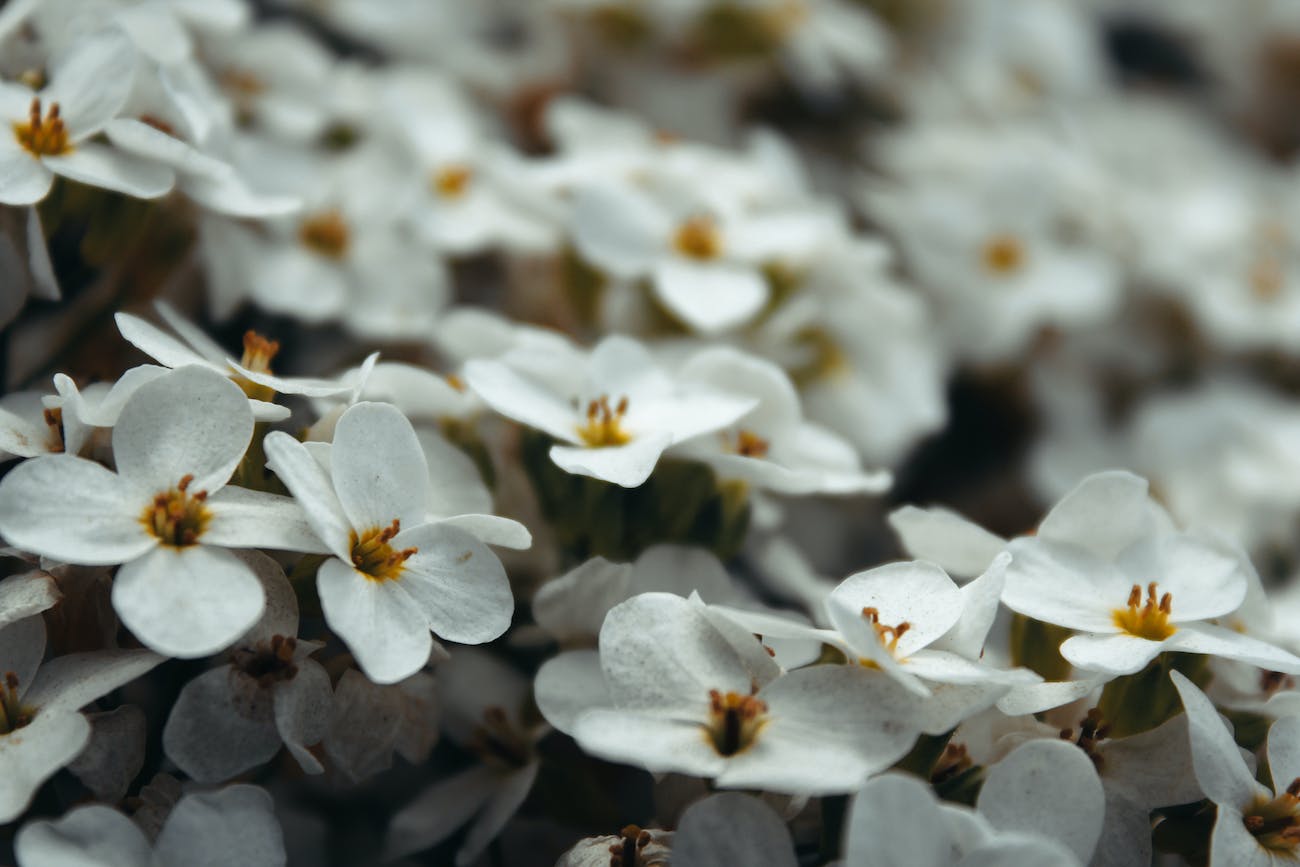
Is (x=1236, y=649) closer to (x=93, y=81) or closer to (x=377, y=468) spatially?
(x=377, y=468)

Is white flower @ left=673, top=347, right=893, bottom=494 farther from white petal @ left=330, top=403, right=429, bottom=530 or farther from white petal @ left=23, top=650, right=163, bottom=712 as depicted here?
white petal @ left=23, top=650, right=163, bottom=712

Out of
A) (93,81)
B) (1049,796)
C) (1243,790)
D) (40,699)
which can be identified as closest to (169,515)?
(40,699)

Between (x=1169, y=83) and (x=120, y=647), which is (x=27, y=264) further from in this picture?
(x=1169, y=83)

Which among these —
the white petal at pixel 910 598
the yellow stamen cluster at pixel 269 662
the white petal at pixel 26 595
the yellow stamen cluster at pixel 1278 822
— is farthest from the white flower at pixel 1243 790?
the white petal at pixel 26 595

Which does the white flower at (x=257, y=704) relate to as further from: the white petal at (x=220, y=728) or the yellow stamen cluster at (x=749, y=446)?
the yellow stamen cluster at (x=749, y=446)

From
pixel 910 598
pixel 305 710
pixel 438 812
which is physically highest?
pixel 910 598
